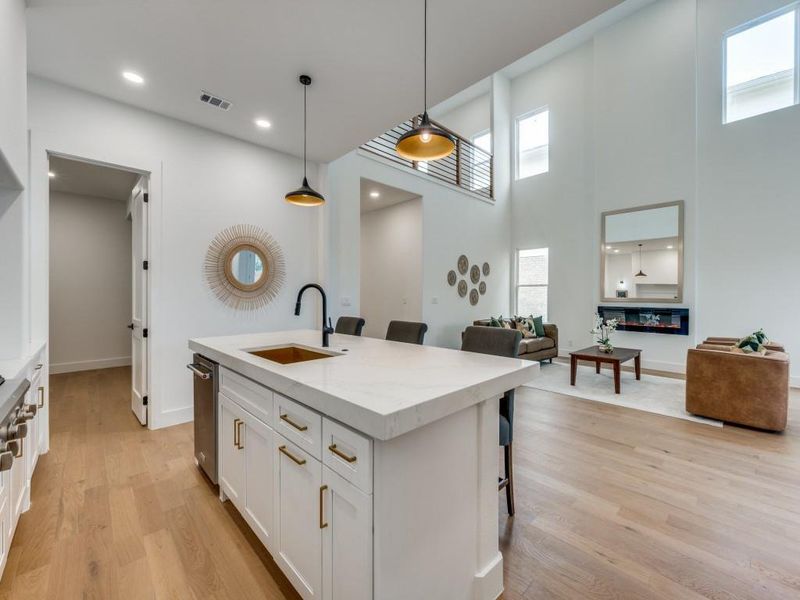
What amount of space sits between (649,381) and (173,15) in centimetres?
636

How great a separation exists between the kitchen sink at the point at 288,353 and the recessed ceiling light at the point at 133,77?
→ 239cm

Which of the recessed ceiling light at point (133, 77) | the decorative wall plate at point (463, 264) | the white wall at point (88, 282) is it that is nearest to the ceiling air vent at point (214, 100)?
the recessed ceiling light at point (133, 77)

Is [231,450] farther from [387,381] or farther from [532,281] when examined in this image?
[532,281]

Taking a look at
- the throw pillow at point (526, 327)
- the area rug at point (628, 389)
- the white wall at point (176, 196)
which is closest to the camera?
the white wall at point (176, 196)

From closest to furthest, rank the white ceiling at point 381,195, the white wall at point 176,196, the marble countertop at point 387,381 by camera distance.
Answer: the marble countertop at point 387,381 → the white wall at point 176,196 → the white ceiling at point 381,195

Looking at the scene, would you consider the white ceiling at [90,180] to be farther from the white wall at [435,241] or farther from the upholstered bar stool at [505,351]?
the upholstered bar stool at [505,351]

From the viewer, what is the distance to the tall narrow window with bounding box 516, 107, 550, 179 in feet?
24.0

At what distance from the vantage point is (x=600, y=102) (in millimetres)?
6453

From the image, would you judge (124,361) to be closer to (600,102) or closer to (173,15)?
(173,15)

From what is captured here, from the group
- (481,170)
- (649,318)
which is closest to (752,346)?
(649,318)

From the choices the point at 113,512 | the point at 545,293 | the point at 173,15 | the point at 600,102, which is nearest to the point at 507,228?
the point at 545,293

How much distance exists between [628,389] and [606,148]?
14.3 feet

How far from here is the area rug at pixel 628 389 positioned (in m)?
3.86

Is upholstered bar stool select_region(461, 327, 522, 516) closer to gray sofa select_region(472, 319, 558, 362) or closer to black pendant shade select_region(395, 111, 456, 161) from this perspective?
black pendant shade select_region(395, 111, 456, 161)
